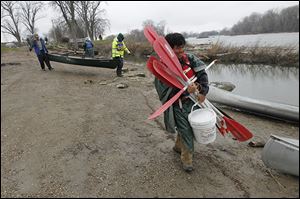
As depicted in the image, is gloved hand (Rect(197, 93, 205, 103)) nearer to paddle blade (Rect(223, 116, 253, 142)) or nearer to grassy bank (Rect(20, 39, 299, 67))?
paddle blade (Rect(223, 116, 253, 142))

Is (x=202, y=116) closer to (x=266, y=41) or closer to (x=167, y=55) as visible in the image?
(x=167, y=55)

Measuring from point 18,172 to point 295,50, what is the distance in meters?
12.8

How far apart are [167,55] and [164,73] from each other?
0.63 ft

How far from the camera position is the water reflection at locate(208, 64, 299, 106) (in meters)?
6.85

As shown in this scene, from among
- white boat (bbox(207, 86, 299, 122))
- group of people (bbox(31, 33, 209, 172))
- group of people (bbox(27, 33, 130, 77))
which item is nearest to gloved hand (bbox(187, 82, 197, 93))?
group of people (bbox(31, 33, 209, 172))

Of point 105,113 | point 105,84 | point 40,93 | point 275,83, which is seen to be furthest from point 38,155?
point 275,83

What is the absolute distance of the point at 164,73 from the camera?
2.37m

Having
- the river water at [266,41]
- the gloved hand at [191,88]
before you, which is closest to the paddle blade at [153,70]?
the gloved hand at [191,88]

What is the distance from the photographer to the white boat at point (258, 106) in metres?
4.04

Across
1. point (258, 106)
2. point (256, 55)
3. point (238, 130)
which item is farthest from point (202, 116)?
point (256, 55)

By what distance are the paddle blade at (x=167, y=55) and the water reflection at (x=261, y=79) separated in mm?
4613

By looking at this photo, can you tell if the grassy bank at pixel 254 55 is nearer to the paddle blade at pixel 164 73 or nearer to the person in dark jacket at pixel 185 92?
the person in dark jacket at pixel 185 92

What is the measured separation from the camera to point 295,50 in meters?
11.3

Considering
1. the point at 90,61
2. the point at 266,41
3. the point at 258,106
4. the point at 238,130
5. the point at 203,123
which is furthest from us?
the point at 266,41
